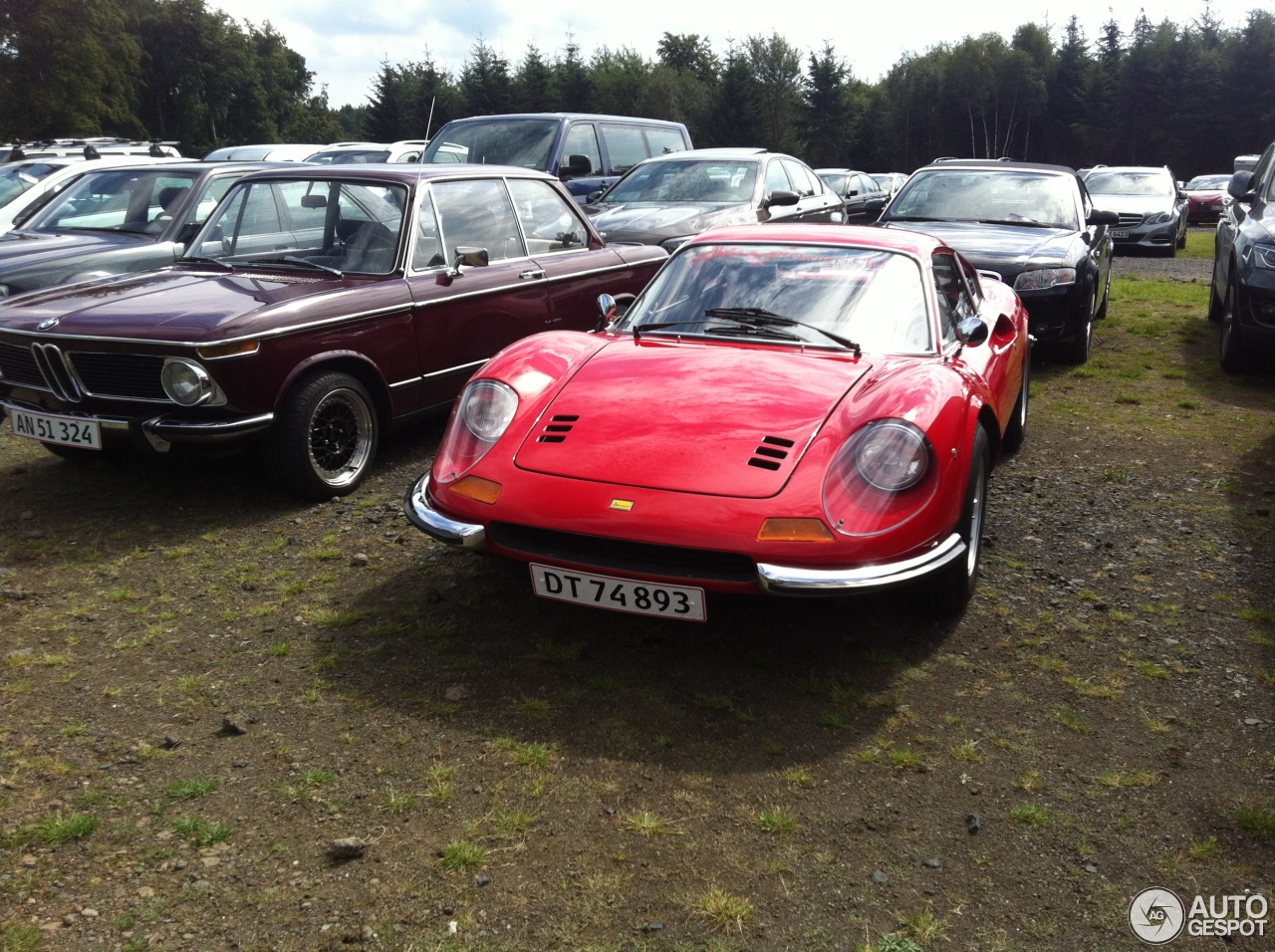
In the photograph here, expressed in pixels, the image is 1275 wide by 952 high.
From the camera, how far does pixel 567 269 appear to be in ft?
22.1

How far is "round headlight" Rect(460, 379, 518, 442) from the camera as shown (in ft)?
12.7

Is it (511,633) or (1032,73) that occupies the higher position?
(1032,73)

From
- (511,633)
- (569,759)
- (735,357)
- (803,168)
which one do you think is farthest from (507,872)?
(803,168)

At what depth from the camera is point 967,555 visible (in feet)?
12.6

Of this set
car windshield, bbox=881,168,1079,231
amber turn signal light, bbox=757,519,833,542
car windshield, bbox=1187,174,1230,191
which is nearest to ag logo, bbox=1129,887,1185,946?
amber turn signal light, bbox=757,519,833,542

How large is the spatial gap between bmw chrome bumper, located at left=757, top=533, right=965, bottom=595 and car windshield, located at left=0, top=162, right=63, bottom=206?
10094 millimetres

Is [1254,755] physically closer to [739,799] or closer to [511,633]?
[739,799]

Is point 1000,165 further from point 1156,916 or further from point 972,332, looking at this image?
point 1156,916

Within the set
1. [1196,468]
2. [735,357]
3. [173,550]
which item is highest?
[735,357]

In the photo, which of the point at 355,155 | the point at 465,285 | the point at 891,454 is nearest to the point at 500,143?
the point at 355,155

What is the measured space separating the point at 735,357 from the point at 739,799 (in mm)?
1770

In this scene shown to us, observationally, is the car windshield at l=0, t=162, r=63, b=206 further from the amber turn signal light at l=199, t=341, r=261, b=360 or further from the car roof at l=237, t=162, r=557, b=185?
the amber turn signal light at l=199, t=341, r=261, b=360

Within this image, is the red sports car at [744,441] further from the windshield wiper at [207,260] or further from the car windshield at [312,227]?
the windshield wiper at [207,260]

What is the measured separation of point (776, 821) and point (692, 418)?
55.1 inches
